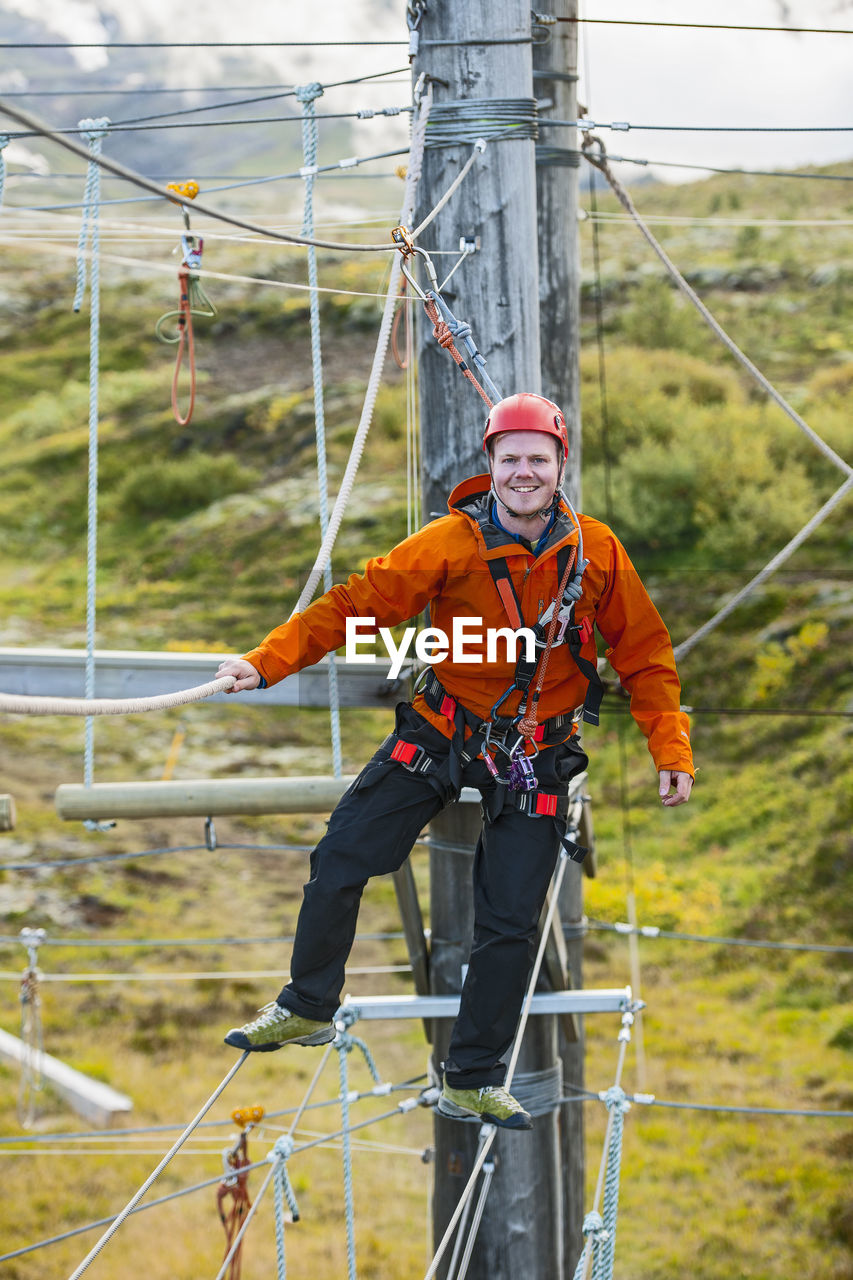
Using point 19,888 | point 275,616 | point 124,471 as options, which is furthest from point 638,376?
point 19,888

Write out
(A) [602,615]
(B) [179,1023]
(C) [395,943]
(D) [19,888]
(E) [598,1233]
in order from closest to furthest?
(A) [602,615] < (E) [598,1233] < (B) [179,1023] < (C) [395,943] < (D) [19,888]

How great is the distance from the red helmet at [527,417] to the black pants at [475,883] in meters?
0.70

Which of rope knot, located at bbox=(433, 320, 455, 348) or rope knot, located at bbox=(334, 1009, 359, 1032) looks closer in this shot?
rope knot, located at bbox=(433, 320, 455, 348)

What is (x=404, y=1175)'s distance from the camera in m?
8.26

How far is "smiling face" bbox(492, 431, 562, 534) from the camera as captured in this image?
2.40 meters

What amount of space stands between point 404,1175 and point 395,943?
272 cm

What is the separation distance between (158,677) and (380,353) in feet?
4.25

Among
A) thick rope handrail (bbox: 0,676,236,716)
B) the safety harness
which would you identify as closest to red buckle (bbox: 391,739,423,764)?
the safety harness

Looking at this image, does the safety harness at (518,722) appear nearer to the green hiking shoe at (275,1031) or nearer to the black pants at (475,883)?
the black pants at (475,883)

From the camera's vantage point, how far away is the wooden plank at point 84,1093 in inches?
311

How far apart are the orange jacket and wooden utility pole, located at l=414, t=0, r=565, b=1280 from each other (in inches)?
14.3

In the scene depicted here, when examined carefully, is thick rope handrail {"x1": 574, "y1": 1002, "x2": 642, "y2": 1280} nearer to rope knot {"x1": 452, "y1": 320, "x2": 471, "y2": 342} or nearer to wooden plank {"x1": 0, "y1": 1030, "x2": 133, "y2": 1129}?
rope knot {"x1": 452, "y1": 320, "x2": 471, "y2": 342}

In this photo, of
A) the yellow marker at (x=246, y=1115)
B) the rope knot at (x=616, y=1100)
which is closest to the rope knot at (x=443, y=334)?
the rope knot at (x=616, y=1100)

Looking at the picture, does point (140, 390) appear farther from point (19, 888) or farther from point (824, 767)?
point (824, 767)
